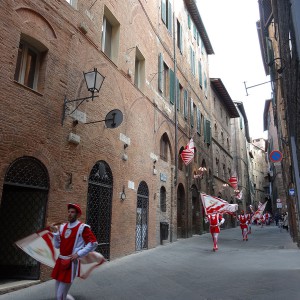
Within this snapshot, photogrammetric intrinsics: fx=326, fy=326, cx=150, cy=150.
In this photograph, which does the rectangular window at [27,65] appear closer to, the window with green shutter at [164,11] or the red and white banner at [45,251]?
the red and white banner at [45,251]

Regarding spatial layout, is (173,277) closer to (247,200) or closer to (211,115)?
(211,115)

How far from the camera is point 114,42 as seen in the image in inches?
453

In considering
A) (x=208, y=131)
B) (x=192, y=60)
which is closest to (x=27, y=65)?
(x=192, y=60)

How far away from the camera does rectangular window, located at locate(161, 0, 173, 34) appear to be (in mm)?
16594

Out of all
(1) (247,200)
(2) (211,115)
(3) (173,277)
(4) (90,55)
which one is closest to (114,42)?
(4) (90,55)

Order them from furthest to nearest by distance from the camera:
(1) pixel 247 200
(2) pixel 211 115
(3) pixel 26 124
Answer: (1) pixel 247 200
(2) pixel 211 115
(3) pixel 26 124

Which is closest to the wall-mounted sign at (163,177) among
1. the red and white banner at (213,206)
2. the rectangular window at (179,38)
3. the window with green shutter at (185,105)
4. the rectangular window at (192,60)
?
the red and white banner at (213,206)

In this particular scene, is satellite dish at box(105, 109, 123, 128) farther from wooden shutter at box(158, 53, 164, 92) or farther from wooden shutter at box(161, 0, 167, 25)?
wooden shutter at box(161, 0, 167, 25)

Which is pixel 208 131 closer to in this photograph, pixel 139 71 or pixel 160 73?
pixel 160 73

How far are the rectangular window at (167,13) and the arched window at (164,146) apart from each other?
6.00 metres

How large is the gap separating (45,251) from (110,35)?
8587 millimetres

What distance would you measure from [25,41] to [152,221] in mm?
8506

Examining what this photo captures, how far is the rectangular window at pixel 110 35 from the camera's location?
11069 millimetres

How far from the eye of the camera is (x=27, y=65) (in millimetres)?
7512
